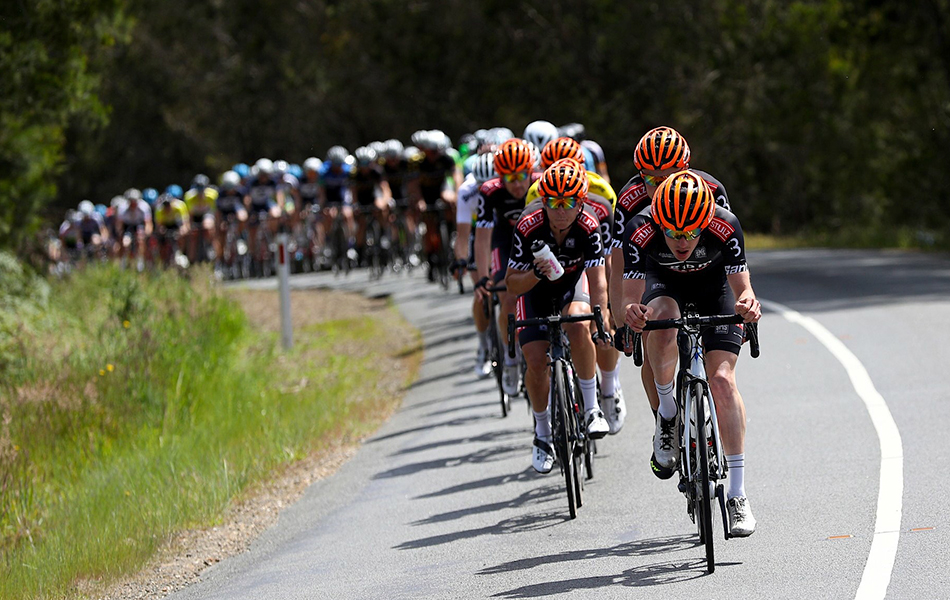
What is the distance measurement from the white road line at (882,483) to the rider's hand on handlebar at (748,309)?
4.00ft

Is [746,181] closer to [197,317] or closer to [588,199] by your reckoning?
[197,317]

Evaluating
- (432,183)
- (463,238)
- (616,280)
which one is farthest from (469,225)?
(432,183)

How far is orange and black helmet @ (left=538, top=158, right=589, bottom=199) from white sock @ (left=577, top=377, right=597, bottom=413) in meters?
1.19

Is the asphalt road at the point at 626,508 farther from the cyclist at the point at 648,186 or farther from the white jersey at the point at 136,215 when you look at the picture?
the white jersey at the point at 136,215

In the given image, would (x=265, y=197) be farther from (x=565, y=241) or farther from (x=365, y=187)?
(x=565, y=241)

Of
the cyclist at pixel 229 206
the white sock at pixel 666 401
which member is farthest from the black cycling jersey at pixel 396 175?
the white sock at pixel 666 401

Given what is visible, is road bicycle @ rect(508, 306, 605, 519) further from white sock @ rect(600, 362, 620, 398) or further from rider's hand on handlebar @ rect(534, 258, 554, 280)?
white sock @ rect(600, 362, 620, 398)

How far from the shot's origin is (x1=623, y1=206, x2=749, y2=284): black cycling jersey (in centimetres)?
698

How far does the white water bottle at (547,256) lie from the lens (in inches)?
323

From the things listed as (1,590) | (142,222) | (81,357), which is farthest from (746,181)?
(1,590)

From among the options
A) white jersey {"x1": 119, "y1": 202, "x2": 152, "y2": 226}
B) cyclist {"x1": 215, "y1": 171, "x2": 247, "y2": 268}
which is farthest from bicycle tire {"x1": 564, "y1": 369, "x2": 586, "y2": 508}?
white jersey {"x1": 119, "y1": 202, "x2": 152, "y2": 226}

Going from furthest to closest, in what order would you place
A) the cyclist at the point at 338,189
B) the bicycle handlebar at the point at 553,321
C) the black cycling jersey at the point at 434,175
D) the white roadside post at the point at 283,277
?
the cyclist at the point at 338,189 < the black cycling jersey at the point at 434,175 < the white roadside post at the point at 283,277 < the bicycle handlebar at the point at 553,321

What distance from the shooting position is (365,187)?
24969 millimetres

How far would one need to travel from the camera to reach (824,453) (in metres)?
9.08
